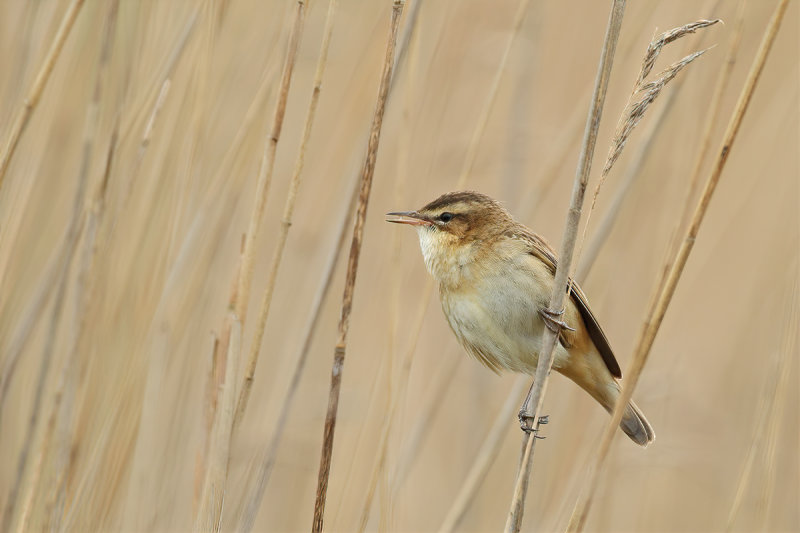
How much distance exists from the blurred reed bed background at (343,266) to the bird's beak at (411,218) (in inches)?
6.8

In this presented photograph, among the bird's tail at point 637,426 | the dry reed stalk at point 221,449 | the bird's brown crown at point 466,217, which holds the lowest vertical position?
the dry reed stalk at point 221,449

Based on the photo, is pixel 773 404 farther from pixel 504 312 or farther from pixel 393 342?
pixel 393 342

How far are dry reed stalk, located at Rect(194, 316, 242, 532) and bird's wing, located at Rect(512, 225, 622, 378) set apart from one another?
108cm

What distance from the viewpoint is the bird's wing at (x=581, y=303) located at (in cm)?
245

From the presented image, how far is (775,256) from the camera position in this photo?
345 centimetres

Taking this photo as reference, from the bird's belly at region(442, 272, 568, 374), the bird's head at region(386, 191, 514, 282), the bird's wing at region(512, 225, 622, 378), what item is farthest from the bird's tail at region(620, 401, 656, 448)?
the bird's head at region(386, 191, 514, 282)

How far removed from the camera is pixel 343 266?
11.9ft

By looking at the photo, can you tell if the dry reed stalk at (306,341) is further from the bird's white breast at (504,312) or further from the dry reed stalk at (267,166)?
the bird's white breast at (504,312)

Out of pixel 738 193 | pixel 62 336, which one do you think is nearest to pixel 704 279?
pixel 738 193

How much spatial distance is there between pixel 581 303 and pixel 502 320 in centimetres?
25

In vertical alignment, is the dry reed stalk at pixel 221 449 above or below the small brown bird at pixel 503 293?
below

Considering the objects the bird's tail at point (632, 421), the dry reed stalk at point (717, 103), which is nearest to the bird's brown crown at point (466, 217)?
the bird's tail at point (632, 421)

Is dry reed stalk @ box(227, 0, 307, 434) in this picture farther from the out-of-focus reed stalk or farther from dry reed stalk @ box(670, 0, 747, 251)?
dry reed stalk @ box(670, 0, 747, 251)

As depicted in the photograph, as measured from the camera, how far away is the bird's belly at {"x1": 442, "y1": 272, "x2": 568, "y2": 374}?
8.25 feet
